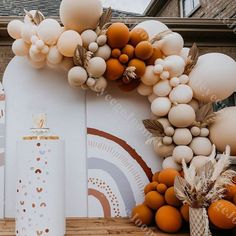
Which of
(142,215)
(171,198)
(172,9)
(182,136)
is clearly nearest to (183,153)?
(182,136)

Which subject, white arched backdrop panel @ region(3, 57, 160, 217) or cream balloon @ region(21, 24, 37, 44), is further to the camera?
white arched backdrop panel @ region(3, 57, 160, 217)

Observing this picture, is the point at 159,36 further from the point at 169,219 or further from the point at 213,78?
the point at 169,219

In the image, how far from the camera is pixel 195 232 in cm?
101

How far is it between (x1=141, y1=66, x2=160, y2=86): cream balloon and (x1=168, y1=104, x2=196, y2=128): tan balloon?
0.44 ft

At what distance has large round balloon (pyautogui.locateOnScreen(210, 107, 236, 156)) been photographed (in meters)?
1.24

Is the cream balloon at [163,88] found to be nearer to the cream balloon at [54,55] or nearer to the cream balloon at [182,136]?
the cream balloon at [182,136]

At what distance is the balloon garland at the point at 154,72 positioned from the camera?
3.88 feet

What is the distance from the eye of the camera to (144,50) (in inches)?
47.2

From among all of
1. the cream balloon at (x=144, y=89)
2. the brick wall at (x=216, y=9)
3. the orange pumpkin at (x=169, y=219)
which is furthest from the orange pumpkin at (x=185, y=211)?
the brick wall at (x=216, y=9)

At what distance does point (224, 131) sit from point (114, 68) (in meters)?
0.49

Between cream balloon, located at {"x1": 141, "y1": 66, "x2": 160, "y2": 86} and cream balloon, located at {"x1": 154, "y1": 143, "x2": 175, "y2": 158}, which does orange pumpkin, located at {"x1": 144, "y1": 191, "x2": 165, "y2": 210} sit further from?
cream balloon, located at {"x1": 141, "y1": 66, "x2": 160, "y2": 86}

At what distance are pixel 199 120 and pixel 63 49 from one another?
1.93 ft

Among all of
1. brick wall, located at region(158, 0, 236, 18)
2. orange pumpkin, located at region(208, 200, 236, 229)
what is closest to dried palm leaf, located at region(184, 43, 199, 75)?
orange pumpkin, located at region(208, 200, 236, 229)

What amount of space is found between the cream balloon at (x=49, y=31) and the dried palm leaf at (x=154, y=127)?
47cm
